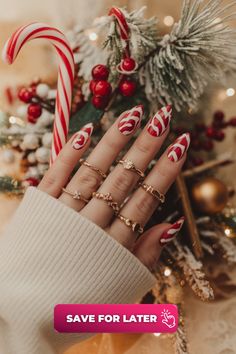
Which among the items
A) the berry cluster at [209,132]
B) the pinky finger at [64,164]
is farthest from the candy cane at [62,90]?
the berry cluster at [209,132]

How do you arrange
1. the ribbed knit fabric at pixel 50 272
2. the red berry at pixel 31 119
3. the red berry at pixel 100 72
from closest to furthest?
the ribbed knit fabric at pixel 50 272 < the red berry at pixel 100 72 < the red berry at pixel 31 119

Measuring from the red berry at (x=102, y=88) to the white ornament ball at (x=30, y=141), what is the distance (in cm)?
17

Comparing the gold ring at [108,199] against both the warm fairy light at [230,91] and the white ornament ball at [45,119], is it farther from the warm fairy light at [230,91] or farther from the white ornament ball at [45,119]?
the warm fairy light at [230,91]

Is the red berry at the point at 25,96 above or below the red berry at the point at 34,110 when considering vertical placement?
above

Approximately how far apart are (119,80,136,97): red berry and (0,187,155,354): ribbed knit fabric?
247 millimetres

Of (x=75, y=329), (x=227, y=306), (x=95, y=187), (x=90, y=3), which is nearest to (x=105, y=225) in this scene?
(x=95, y=187)

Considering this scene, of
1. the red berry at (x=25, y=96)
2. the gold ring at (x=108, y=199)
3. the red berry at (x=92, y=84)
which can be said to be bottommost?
the gold ring at (x=108, y=199)

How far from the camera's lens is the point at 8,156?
0.87 m

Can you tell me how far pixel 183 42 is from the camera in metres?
0.72

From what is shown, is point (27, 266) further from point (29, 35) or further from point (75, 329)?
point (29, 35)

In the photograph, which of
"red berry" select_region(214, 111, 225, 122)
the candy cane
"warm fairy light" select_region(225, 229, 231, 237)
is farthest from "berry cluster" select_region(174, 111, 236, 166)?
the candy cane

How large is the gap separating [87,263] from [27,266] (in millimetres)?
94

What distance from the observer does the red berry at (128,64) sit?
0.72 m

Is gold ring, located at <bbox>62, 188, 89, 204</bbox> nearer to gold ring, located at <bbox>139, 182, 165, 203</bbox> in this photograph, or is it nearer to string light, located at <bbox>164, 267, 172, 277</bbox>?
gold ring, located at <bbox>139, 182, 165, 203</bbox>
